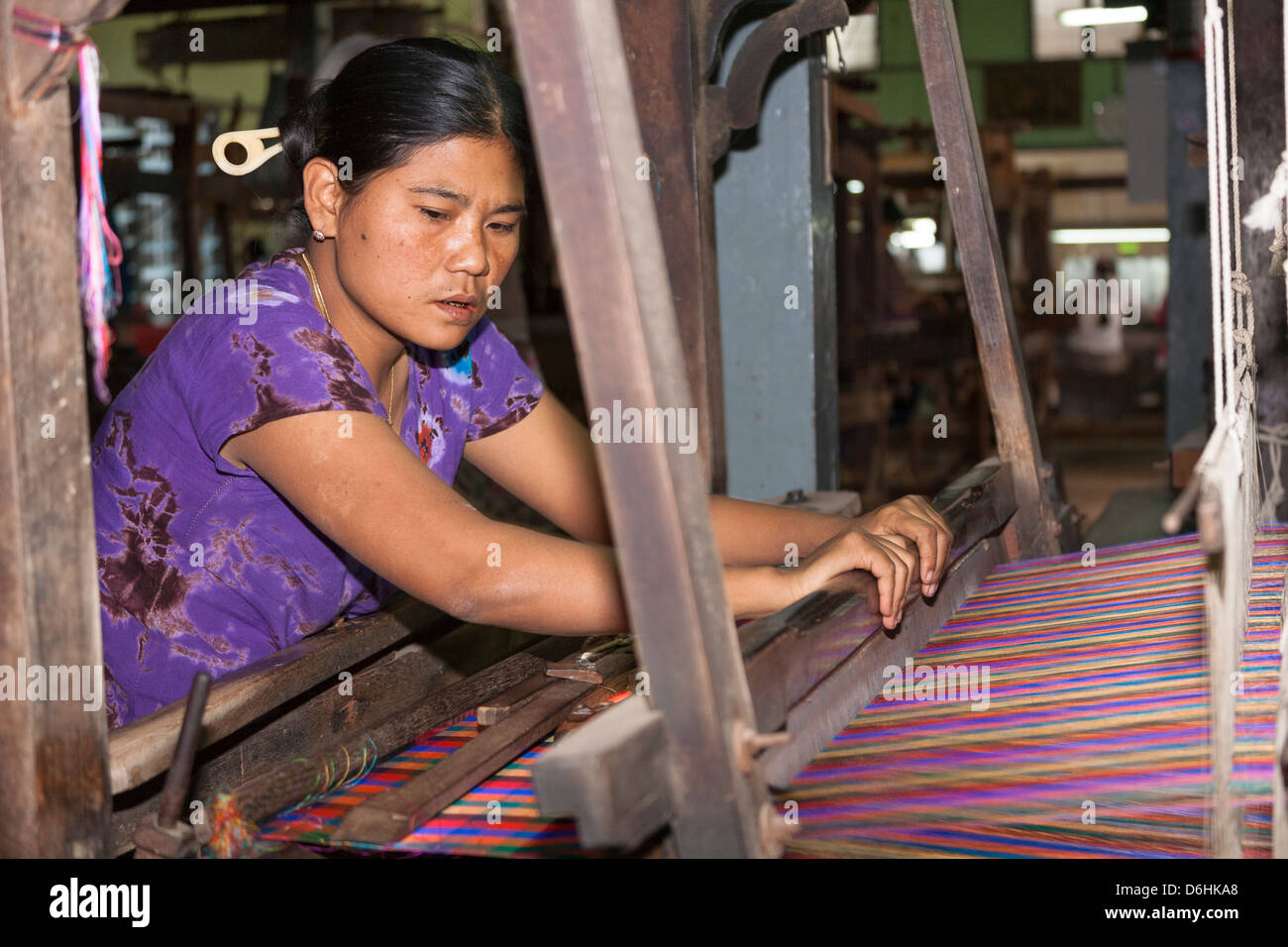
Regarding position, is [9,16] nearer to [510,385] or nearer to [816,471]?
[510,385]

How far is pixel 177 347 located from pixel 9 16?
0.63 metres

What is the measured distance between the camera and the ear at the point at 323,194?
5.83 ft

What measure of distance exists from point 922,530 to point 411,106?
88 cm

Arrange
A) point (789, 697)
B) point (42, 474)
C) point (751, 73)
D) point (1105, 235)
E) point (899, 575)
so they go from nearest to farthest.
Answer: point (42, 474)
point (789, 697)
point (899, 575)
point (751, 73)
point (1105, 235)

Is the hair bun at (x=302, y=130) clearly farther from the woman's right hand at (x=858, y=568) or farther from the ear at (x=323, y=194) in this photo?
the woman's right hand at (x=858, y=568)

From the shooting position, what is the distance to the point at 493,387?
2.23 metres

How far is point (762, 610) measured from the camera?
1.59 metres

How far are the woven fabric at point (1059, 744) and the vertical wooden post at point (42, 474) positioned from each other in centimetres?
68

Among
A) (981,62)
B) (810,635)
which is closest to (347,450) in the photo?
(810,635)

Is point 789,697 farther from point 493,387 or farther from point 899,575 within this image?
point 493,387

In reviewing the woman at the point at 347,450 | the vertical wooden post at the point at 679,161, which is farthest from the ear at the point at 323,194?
the vertical wooden post at the point at 679,161

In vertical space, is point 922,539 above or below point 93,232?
below

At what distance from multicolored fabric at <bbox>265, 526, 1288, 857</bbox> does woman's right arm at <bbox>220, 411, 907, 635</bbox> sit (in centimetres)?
18
